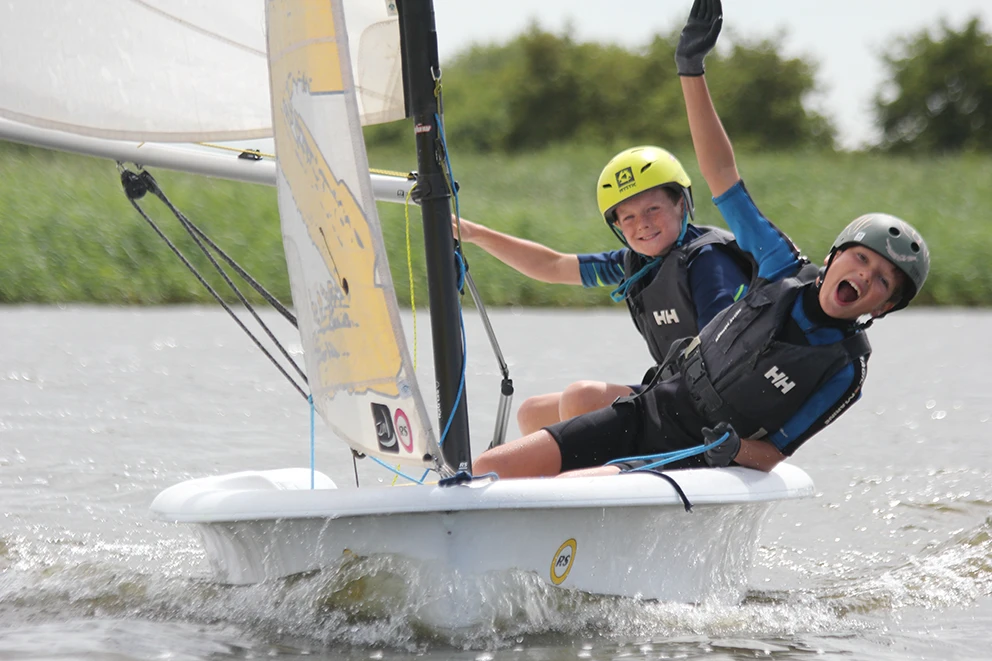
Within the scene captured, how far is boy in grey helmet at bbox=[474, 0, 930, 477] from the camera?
310cm

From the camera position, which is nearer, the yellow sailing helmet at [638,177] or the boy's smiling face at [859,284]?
the boy's smiling face at [859,284]

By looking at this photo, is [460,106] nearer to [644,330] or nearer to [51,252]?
[51,252]

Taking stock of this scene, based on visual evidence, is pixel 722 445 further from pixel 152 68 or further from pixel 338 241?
pixel 152 68

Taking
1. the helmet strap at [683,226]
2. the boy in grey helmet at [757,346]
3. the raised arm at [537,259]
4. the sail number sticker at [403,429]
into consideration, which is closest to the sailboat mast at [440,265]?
the sail number sticker at [403,429]

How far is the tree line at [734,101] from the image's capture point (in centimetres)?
3650

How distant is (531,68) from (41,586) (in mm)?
35577

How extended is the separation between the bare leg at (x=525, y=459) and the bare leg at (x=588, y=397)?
332 mm

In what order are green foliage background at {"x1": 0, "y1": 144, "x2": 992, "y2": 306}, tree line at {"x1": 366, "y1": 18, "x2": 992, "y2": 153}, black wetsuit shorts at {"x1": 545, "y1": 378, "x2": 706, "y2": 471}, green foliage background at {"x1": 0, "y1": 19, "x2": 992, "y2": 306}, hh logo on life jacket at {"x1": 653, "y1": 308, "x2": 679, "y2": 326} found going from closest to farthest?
black wetsuit shorts at {"x1": 545, "y1": 378, "x2": 706, "y2": 471} → hh logo on life jacket at {"x1": 653, "y1": 308, "x2": 679, "y2": 326} → green foliage background at {"x1": 0, "y1": 144, "x2": 992, "y2": 306} → green foliage background at {"x1": 0, "y1": 19, "x2": 992, "y2": 306} → tree line at {"x1": 366, "y1": 18, "x2": 992, "y2": 153}

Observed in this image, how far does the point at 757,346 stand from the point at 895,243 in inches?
16.7

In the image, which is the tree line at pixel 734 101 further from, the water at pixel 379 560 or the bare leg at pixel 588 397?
the bare leg at pixel 588 397

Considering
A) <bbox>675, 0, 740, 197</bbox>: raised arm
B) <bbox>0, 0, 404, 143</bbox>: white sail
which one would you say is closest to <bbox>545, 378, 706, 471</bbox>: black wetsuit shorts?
<bbox>675, 0, 740, 197</bbox>: raised arm

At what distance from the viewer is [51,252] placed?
1285 cm

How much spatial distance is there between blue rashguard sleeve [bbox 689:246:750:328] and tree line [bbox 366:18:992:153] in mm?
32430

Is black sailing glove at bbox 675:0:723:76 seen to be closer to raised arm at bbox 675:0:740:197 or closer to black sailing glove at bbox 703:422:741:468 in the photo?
raised arm at bbox 675:0:740:197
